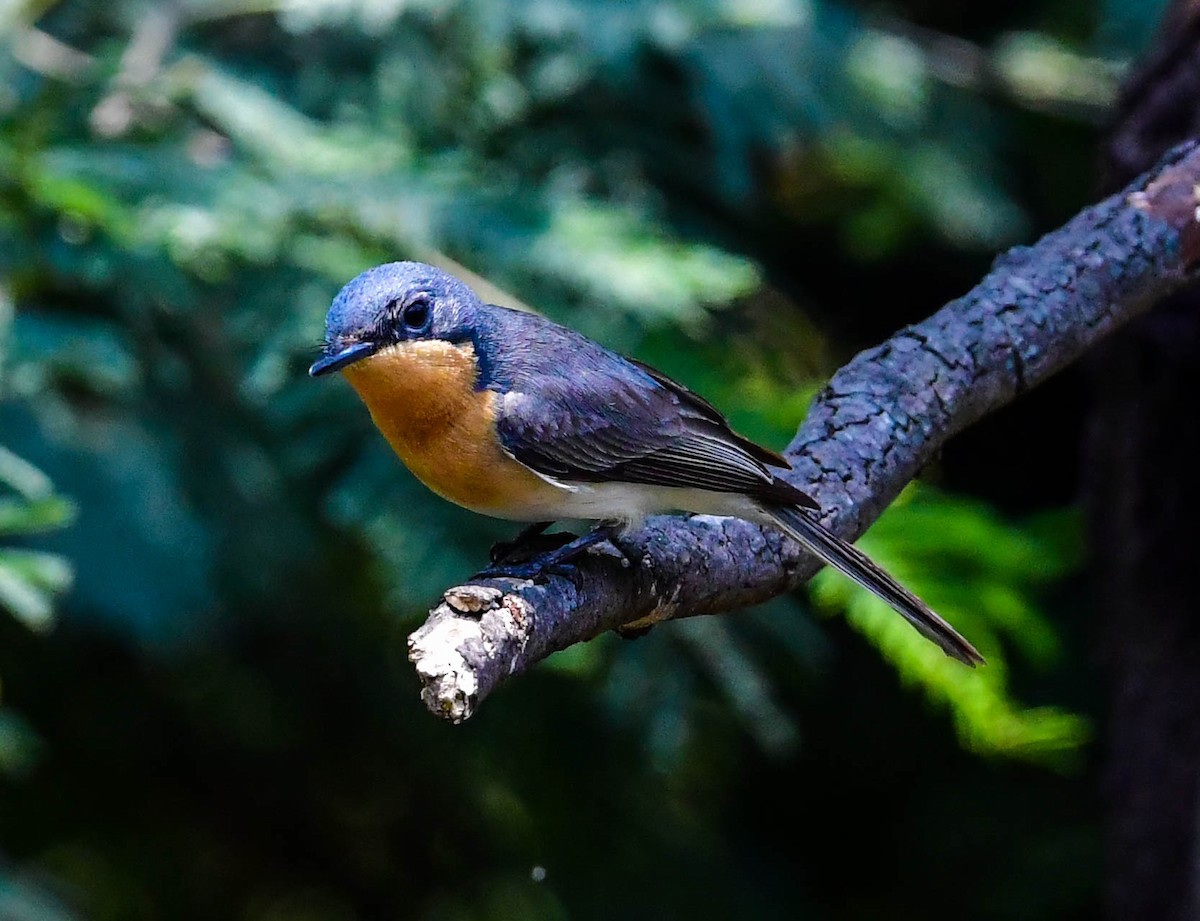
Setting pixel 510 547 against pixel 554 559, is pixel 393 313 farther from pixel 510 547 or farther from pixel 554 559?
pixel 554 559

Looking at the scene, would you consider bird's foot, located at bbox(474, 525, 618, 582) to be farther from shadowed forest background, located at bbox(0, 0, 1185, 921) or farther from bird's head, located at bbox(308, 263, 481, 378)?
shadowed forest background, located at bbox(0, 0, 1185, 921)

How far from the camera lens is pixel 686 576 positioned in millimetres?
2578

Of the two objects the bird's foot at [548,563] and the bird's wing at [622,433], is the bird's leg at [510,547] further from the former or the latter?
the bird's wing at [622,433]

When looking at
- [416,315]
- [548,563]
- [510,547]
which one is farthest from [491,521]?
[548,563]

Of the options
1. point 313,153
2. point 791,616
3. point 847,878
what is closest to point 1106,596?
point 791,616

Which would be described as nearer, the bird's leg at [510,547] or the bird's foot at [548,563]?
the bird's foot at [548,563]

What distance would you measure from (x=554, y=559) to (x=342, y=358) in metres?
0.57

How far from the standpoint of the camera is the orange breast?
2812 millimetres

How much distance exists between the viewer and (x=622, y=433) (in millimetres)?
3004

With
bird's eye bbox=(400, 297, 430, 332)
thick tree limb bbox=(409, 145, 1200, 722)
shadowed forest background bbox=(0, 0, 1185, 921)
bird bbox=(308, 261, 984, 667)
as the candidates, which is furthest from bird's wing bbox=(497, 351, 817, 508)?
A: shadowed forest background bbox=(0, 0, 1185, 921)

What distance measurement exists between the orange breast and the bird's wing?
5cm

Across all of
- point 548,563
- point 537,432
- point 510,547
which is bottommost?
point 548,563

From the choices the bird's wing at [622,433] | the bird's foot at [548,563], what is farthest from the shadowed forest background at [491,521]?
the bird's foot at [548,563]

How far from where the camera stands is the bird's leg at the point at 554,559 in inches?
96.9
